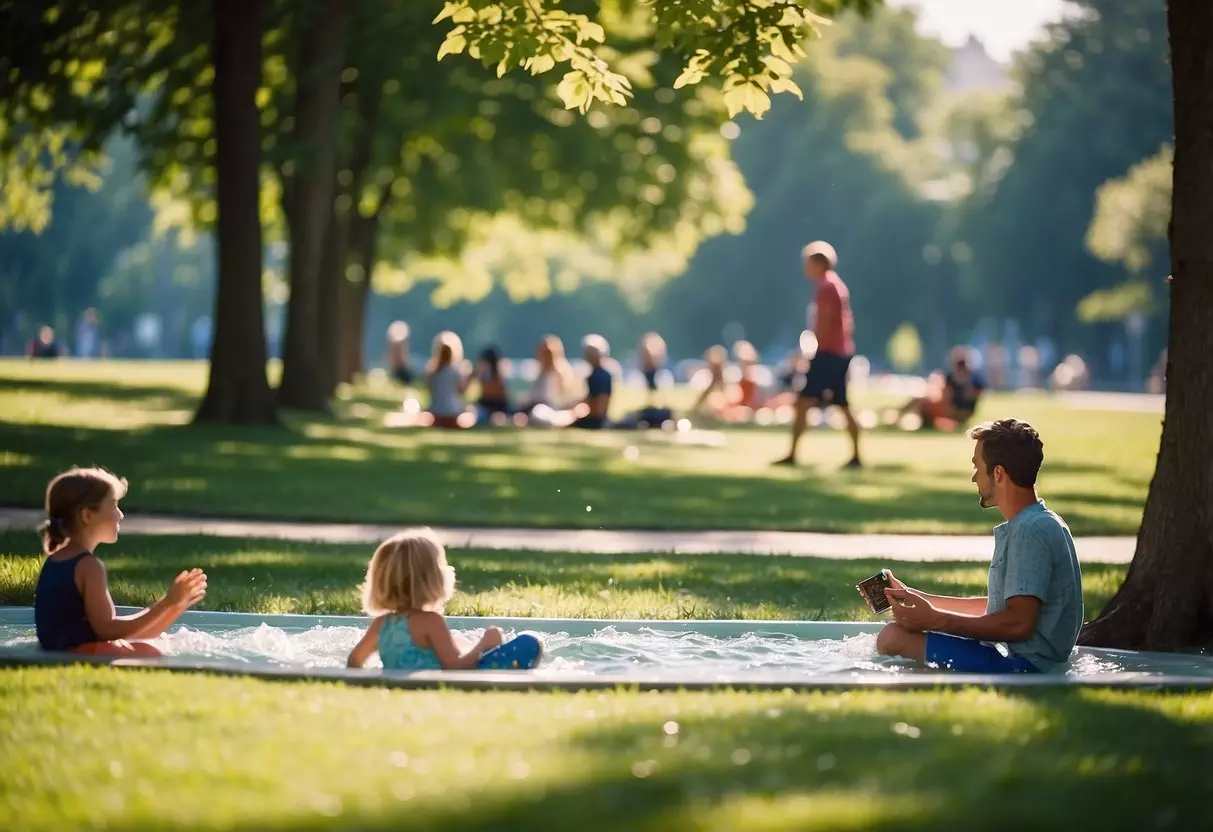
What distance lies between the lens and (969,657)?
7688 millimetres

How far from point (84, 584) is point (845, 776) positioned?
3.62 meters

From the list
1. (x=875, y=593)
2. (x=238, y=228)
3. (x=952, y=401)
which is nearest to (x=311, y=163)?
(x=238, y=228)

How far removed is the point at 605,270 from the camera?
10012cm

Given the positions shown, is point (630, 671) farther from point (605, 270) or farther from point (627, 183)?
point (605, 270)

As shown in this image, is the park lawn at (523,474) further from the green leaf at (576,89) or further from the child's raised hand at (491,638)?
the child's raised hand at (491,638)

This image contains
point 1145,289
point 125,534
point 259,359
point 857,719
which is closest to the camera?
point 857,719

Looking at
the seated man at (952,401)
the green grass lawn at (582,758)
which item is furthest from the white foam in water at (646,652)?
the seated man at (952,401)

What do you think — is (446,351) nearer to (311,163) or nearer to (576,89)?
(311,163)

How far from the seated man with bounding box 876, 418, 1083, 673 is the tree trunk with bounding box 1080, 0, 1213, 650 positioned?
1.16 metres

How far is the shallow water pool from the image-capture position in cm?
786

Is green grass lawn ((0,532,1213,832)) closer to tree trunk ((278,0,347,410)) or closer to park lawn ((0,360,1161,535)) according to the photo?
park lawn ((0,360,1161,535))

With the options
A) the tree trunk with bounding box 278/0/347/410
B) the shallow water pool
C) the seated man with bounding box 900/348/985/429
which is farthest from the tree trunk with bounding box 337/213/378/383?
the shallow water pool

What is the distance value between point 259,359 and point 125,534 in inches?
431

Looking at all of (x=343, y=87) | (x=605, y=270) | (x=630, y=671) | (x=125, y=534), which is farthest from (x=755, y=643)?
(x=605, y=270)
